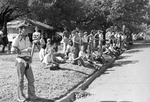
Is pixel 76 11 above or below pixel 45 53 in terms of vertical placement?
above

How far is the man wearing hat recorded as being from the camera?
6.21m

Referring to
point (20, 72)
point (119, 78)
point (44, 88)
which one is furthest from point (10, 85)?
point (119, 78)

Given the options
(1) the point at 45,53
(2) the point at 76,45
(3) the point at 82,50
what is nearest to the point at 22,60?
(1) the point at 45,53

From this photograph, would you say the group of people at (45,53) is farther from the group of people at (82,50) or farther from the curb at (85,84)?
the curb at (85,84)

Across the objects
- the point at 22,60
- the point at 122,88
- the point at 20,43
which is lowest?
the point at 122,88

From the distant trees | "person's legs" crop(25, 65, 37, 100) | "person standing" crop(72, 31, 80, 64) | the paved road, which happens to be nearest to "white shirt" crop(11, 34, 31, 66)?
"person's legs" crop(25, 65, 37, 100)

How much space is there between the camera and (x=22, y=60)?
6.28 m

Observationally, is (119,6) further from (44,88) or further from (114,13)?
(44,88)

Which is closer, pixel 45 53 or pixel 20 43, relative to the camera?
pixel 20 43

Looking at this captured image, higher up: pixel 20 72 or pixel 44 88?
pixel 20 72

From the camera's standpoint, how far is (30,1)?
68.8ft

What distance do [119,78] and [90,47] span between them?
183 inches

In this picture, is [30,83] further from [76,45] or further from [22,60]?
[76,45]

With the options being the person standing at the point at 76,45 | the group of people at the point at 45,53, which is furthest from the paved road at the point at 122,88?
the person standing at the point at 76,45
